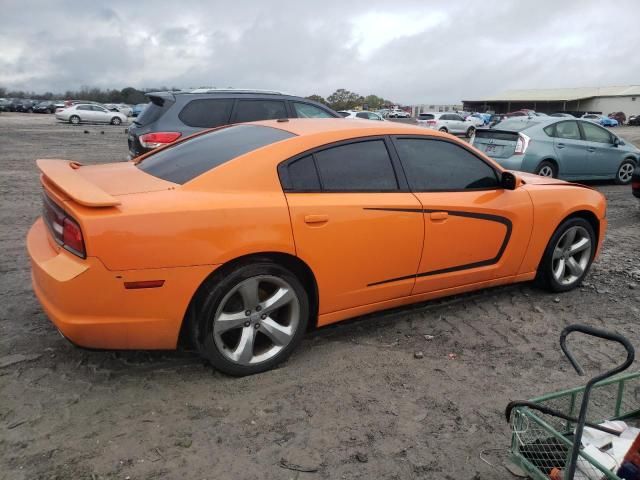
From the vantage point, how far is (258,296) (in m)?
3.10

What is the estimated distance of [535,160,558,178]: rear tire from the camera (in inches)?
372

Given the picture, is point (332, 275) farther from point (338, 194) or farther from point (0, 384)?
point (0, 384)

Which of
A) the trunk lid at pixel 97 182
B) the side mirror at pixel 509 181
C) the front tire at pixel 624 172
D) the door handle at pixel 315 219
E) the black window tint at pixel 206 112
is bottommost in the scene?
the front tire at pixel 624 172

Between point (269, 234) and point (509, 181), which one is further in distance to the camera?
point (509, 181)

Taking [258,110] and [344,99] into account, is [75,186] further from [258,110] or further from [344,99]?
[344,99]

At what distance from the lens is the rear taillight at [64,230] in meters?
2.66

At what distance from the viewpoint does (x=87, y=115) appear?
34781 millimetres

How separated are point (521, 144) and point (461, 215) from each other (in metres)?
6.23

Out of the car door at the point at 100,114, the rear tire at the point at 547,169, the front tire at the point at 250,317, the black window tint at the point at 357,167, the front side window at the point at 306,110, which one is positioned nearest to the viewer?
the front tire at the point at 250,317

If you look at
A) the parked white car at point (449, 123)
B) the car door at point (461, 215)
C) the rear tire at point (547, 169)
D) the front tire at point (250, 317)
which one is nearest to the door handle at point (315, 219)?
the front tire at point (250, 317)

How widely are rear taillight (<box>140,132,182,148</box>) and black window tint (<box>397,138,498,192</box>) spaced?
A: 4.45 metres

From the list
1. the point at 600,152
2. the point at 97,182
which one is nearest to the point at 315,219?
the point at 97,182

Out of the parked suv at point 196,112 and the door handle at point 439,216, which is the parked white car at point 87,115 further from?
the door handle at point 439,216

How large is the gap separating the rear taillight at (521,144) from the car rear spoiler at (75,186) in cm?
781
